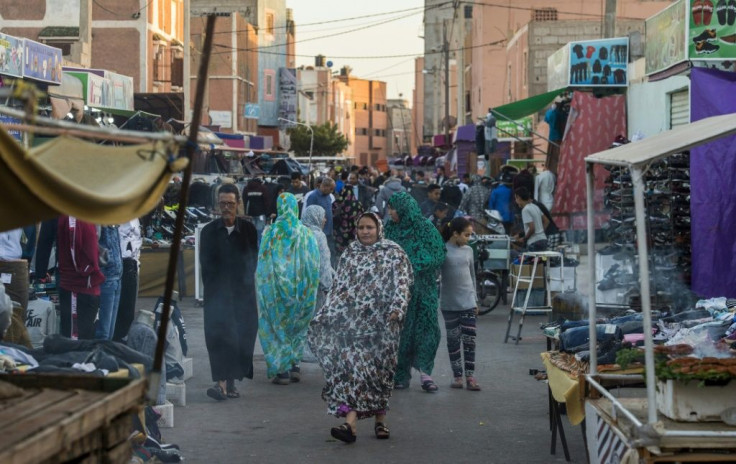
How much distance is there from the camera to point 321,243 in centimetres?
1171

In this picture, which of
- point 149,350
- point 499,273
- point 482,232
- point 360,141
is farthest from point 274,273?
point 360,141

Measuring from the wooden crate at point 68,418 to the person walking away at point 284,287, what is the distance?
582 centimetres

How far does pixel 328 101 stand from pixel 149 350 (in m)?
111

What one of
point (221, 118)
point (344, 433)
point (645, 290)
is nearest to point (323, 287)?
point (344, 433)

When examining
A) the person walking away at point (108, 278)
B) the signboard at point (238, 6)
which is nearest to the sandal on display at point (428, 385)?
the person walking away at point (108, 278)

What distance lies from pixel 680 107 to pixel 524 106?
11.6ft

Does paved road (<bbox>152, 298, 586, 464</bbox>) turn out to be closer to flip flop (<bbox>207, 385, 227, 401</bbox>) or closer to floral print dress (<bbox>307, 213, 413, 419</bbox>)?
flip flop (<bbox>207, 385, 227, 401</bbox>)

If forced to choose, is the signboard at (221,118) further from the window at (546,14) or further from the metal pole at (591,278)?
the metal pole at (591,278)

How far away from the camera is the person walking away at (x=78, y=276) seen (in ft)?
33.5

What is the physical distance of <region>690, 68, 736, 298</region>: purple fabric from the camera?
41.2 feet

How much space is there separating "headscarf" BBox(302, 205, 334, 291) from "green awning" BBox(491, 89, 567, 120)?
790 cm

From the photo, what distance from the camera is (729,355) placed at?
634 centimetres

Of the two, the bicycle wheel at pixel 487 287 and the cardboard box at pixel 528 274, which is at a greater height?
the cardboard box at pixel 528 274

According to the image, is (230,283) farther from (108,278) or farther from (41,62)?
(41,62)
